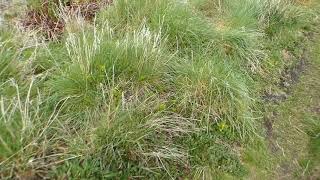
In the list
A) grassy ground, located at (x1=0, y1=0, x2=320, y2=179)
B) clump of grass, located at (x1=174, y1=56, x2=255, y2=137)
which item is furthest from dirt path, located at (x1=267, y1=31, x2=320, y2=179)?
clump of grass, located at (x1=174, y1=56, x2=255, y2=137)

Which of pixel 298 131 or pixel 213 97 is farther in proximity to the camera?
pixel 298 131

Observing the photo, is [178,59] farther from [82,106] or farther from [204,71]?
[82,106]

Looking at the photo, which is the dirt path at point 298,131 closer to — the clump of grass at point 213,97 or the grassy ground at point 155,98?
the grassy ground at point 155,98

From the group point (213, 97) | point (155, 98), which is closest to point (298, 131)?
point (213, 97)

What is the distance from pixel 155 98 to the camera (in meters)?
3.78

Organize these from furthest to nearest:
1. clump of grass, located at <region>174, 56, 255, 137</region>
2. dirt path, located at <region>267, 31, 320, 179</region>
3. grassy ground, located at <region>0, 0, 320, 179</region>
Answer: clump of grass, located at <region>174, 56, 255, 137</region> < dirt path, located at <region>267, 31, 320, 179</region> < grassy ground, located at <region>0, 0, 320, 179</region>

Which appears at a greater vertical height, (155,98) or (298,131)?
(155,98)

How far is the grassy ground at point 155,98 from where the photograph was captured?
122 inches

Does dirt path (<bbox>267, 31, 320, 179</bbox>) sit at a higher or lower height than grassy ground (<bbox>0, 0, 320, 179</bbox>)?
lower

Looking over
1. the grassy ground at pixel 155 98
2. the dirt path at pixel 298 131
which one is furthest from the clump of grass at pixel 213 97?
the dirt path at pixel 298 131

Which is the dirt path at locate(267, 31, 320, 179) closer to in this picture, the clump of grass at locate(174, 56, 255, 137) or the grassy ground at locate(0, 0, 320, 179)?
the grassy ground at locate(0, 0, 320, 179)

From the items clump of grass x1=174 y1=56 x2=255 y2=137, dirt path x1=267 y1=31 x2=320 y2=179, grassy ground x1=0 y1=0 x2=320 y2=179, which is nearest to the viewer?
grassy ground x1=0 y1=0 x2=320 y2=179

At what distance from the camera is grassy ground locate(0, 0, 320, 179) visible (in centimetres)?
310

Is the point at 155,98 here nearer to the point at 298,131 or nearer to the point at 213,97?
the point at 213,97
